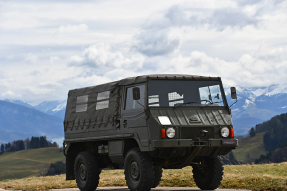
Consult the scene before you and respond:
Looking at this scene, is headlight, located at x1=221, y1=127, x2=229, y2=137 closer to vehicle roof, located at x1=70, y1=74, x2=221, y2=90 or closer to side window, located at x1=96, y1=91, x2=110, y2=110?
vehicle roof, located at x1=70, y1=74, x2=221, y2=90

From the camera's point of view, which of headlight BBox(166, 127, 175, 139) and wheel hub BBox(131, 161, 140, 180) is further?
wheel hub BBox(131, 161, 140, 180)

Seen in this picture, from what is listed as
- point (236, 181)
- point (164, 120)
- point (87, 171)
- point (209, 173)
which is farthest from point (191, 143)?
point (87, 171)

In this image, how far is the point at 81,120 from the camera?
14938 mm

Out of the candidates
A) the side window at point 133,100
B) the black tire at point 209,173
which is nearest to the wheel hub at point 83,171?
the side window at point 133,100

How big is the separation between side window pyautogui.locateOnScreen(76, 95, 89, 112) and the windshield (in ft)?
12.3

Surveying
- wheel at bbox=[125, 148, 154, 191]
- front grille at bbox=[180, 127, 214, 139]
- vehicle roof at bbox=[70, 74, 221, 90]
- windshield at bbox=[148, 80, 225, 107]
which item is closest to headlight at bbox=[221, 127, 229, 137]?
front grille at bbox=[180, 127, 214, 139]

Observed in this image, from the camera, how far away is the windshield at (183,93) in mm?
11945

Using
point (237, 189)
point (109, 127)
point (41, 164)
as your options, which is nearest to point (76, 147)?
point (109, 127)

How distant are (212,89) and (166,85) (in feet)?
4.80

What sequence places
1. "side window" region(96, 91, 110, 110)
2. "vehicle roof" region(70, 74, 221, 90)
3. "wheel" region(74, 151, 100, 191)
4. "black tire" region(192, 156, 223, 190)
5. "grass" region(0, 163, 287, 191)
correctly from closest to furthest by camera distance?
"vehicle roof" region(70, 74, 221, 90)
"grass" region(0, 163, 287, 191)
"black tire" region(192, 156, 223, 190)
"side window" region(96, 91, 110, 110)
"wheel" region(74, 151, 100, 191)

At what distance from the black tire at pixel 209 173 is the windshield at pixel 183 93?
1.75 m

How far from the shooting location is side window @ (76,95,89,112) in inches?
590

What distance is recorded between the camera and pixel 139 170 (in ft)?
38.2

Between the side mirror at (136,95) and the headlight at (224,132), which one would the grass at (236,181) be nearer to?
the headlight at (224,132)
